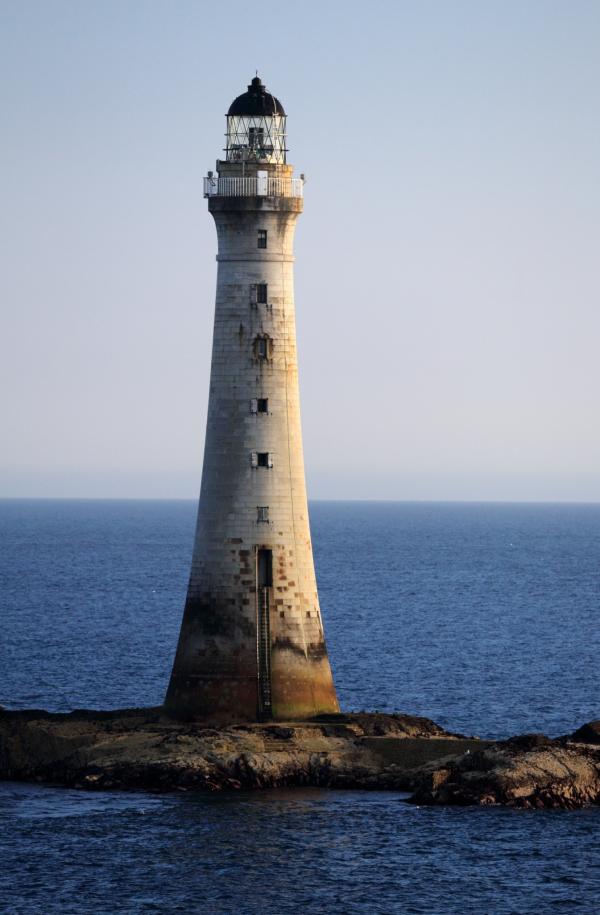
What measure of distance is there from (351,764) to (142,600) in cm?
6817

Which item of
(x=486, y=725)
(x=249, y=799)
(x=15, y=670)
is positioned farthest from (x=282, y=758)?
(x=15, y=670)

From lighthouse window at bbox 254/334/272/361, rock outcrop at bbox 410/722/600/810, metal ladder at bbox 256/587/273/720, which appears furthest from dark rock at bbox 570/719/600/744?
lighthouse window at bbox 254/334/272/361

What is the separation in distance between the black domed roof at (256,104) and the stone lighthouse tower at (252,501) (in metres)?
1.47

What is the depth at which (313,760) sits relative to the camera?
4981 cm

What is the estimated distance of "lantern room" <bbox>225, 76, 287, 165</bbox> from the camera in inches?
2109

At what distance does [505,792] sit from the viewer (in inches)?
1898

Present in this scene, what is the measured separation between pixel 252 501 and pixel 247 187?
876 centimetres

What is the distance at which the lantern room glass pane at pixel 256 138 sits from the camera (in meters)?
53.5

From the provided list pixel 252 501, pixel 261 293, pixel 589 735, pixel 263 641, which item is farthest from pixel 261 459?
pixel 589 735

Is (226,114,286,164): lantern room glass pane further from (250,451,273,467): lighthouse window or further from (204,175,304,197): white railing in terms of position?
(250,451,273,467): lighthouse window

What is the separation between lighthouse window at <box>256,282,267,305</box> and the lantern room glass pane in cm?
365

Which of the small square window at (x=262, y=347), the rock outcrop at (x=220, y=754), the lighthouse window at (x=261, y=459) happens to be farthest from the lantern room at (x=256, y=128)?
the rock outcrop at (x=220, y=754)

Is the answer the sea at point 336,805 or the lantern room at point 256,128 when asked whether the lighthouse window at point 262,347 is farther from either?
the sea at point 336,805

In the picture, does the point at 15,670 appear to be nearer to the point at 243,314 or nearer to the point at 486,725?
the point at 486,725
